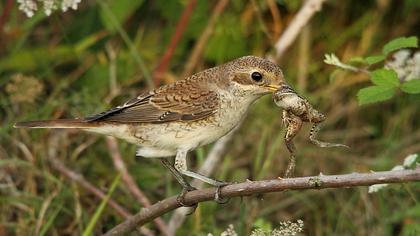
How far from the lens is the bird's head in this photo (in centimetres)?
437

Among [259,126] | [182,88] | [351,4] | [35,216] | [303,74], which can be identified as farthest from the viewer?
[351,4]

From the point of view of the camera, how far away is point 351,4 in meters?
7.07

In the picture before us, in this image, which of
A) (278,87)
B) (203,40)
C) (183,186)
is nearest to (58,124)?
(183,186)

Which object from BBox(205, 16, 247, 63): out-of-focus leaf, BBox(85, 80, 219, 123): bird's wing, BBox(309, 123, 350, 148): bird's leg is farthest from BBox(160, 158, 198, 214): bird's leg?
BBox(205, 16, 247, 63): out-of-focus leaf

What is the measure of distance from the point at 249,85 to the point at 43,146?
1.73 meters

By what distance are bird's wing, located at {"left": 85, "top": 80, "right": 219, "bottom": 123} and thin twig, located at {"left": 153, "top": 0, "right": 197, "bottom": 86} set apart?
139cm

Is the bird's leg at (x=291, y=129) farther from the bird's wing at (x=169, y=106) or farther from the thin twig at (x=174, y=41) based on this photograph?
the thin twig at (x=174, y=41)

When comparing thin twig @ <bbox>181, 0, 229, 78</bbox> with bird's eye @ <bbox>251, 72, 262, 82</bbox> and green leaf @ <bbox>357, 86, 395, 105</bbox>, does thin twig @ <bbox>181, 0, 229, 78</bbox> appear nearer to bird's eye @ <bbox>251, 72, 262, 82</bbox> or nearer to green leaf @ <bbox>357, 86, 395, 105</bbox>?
bird's eye @ <bbox>251, 72, 262, 82</bbox>

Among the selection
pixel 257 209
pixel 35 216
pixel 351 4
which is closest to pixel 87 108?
pixel 35 216

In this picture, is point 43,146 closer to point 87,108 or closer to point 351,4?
point 87,108

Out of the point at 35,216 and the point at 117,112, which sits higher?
the point at 117,112

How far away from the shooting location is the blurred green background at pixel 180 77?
532 centimetres

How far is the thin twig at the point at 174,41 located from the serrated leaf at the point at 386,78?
8.42 ft

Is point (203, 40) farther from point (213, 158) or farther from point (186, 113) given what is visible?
point (186, 113)
